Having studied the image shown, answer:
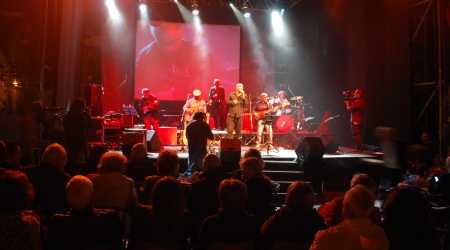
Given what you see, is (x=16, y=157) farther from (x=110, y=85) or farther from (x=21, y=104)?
(x=110, y=85)

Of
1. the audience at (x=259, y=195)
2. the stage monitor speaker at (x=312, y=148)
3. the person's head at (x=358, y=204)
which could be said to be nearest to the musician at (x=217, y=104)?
the stage monitor speaker at (x=312, y=148)


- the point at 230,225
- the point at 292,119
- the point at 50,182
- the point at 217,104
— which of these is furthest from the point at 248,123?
the point at 230,225

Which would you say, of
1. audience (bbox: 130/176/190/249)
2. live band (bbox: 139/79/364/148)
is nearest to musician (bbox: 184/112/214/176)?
live band (bbox: 139/79/364/148)

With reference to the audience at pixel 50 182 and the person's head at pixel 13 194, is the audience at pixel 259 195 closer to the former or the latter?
the audience at pixel 50 182

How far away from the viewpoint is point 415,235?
3.53 metres

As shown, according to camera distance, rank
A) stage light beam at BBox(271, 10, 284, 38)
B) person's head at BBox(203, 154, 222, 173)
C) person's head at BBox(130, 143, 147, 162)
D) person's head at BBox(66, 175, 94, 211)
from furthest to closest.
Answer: stage light beam at BBox(271, 10, 284, 38), person's head at BBox(130, 143, 147, 162), person's head at BBox(203, 154, 222, 173), person's head at BBox(66, 175, 94, 211)

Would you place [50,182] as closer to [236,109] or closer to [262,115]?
[236,109]

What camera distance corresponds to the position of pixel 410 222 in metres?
3.53

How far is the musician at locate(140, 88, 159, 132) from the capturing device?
13953 mm

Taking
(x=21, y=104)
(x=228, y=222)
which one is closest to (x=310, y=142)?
(x=228, y=222)

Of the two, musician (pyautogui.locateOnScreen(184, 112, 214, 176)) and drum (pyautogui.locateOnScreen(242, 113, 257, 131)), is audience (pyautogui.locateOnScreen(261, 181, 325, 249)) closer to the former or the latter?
musician (pyautogui.locateOnScreen(184, 112, 214, 176))

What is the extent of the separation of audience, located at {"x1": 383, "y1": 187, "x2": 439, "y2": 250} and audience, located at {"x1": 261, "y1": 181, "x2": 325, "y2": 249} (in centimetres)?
59

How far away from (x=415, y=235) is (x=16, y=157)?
4096 mm

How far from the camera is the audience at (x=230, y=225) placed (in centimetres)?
342
